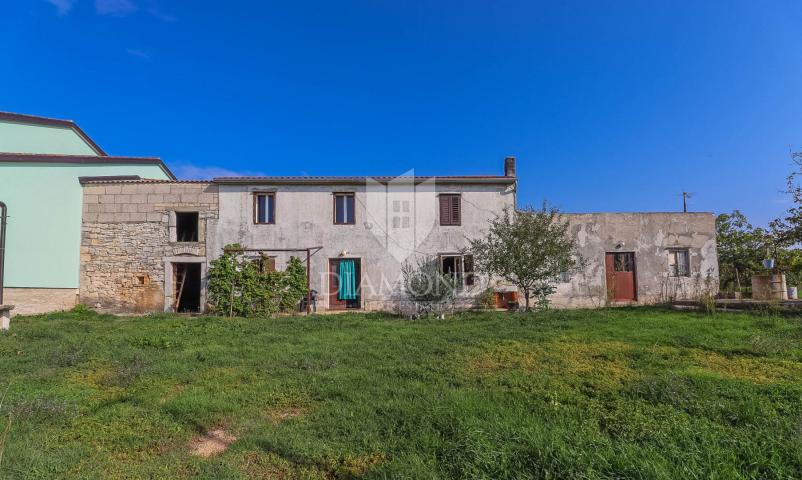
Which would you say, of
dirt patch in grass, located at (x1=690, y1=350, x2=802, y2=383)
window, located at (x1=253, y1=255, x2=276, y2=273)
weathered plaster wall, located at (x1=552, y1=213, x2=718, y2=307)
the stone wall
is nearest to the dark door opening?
the stone wall

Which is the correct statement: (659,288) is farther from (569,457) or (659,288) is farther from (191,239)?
(191,239)

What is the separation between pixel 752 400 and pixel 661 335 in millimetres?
3586

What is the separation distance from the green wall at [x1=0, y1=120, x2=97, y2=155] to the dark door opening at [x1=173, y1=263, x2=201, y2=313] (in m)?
7.52

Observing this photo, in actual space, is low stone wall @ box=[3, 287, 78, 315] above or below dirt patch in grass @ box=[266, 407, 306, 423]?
above

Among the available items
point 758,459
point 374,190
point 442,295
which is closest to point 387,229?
point 374,190

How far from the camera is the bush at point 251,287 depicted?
12.7 metres

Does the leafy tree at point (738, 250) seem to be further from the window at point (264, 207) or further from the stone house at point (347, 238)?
the window at point (264, 207)

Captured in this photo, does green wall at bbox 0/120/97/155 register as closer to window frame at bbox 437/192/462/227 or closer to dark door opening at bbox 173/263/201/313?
dark door opening at bbox 173/263/201/313

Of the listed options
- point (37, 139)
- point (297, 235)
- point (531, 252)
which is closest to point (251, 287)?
point (297, 235)

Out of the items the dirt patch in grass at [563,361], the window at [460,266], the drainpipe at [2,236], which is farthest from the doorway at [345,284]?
the drainpipe at [2,236]

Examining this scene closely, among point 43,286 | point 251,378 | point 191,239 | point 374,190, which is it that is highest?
point 374,190

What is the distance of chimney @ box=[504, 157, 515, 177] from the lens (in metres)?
15.5

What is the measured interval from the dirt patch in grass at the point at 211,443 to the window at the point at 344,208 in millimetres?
11091

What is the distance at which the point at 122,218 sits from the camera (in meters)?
13.9
